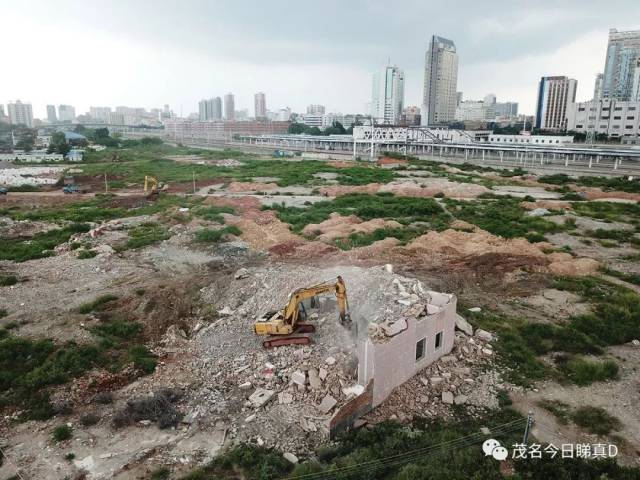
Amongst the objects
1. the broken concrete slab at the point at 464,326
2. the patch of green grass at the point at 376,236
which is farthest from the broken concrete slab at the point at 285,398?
the patch of green grass at the point at 376,236

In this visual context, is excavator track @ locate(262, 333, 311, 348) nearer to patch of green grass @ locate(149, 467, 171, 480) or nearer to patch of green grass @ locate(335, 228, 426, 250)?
patch of green grass @ locate(149, 467, 171, 480)

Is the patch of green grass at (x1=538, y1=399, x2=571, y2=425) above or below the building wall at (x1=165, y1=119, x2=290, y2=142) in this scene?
below

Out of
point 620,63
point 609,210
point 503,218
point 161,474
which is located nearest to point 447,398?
point 161,474

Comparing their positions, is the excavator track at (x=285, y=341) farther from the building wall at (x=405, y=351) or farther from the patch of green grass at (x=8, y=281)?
the patch of green grass at (x=8, y=281)

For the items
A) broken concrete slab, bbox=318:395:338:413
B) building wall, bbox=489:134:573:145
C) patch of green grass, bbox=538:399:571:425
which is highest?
building wall, bbox=489:134:573:145

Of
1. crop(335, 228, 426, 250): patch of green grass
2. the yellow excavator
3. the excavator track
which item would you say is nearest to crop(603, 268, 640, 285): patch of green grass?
crop(335, 228, 426, 250): patch of green grass

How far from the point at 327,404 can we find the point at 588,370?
6.13 m

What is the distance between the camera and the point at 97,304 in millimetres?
13688

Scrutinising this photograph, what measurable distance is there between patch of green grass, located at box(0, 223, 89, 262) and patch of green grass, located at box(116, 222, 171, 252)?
9.25 feet

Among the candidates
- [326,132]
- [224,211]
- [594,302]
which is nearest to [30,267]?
[224,211]

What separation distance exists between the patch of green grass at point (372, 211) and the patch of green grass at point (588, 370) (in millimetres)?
12671

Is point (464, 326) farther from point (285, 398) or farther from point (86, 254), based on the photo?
point (86, 254)

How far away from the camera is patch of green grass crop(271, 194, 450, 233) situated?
963 inches

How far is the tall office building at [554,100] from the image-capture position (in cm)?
10138
